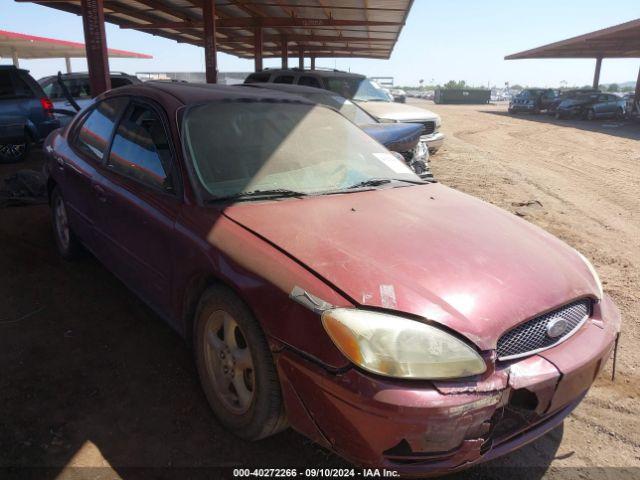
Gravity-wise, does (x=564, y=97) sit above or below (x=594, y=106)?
above

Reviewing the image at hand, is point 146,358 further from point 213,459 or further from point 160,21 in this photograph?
point 160,21

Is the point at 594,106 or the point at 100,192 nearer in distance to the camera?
the point at 100,192

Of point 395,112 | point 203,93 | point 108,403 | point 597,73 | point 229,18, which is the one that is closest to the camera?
point 108,403

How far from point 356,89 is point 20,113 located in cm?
663

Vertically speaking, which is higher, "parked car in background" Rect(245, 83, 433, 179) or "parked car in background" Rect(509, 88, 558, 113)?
"parked car in background" Rect(509, 88, 558, 113)

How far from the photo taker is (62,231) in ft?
13.7

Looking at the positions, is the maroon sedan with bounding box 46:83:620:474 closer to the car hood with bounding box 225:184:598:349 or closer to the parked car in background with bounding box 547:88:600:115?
the car hood with bounding box 225:184:598:349

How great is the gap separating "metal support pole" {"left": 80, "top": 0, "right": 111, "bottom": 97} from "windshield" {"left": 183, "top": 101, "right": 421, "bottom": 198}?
599 cm

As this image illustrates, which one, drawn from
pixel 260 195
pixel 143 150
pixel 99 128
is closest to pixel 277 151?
pixel 260 195

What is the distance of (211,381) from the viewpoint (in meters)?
2.35

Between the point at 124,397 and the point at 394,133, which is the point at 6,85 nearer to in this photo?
the point at 394,133

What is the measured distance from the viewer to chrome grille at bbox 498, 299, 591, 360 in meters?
1.75

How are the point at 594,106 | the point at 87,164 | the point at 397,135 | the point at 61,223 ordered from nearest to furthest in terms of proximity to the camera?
the point at 87,164, the point at 61,223, the point at 397,135, the point at 594,106

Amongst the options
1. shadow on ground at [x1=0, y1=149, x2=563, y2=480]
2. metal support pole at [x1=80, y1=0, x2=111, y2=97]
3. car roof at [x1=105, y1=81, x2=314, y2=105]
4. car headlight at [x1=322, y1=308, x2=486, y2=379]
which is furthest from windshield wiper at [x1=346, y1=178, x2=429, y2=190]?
metal support pole at [x1=80, y1=0, x2=111, y2=97]
